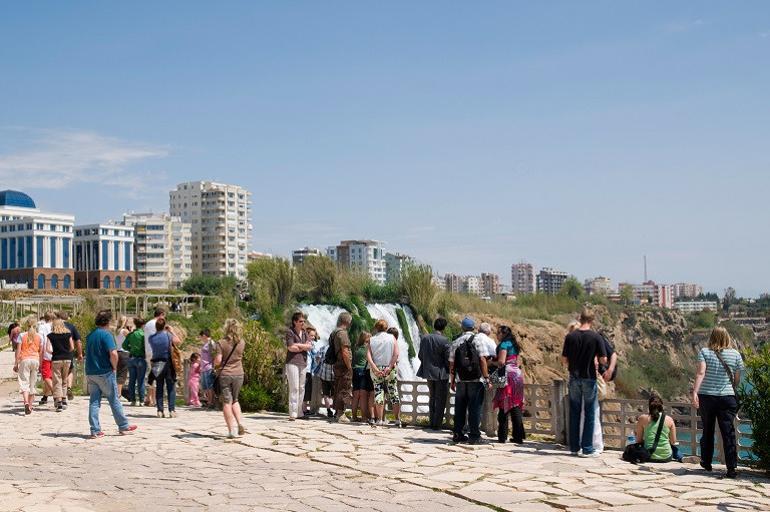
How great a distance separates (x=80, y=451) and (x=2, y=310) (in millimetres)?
44522

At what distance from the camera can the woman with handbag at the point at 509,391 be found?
1095 centimetres

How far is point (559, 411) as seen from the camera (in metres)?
10.8

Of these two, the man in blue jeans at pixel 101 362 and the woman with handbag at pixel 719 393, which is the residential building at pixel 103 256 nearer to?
the man in blue jeans at pixel 101 362

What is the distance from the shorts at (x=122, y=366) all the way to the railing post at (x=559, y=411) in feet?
27.1

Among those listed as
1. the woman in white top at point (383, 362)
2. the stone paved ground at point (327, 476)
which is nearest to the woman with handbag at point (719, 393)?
the stone paved ground at point (327, 476)

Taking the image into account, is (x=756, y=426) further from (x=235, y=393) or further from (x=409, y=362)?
(x=409, y=362)

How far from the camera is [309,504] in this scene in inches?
295

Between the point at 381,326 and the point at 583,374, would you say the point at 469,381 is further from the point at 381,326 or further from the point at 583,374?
the point at 381,326

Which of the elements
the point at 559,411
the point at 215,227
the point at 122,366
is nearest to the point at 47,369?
the point at 122,366

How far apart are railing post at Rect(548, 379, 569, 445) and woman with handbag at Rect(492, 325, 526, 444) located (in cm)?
46

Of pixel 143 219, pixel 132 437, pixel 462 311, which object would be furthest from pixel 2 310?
pixel 143 219

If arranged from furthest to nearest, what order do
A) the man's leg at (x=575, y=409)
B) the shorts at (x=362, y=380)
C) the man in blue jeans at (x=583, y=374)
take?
1. the shorts at (x=362, y=380)
2. the man's leg at (x=575, y=409)
3. the man in blue jeans at (x=583, y=374)

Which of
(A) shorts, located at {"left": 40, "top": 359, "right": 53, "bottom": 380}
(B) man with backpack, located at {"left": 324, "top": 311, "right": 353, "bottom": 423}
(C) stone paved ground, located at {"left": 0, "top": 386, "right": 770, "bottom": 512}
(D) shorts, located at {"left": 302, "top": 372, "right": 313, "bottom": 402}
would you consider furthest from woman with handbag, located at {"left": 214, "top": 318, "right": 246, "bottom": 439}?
(A) shorts, located at {"left": 40, "top": 359, "right": 53, "bottom": 380}

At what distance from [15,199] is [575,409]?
12380 centimetres
